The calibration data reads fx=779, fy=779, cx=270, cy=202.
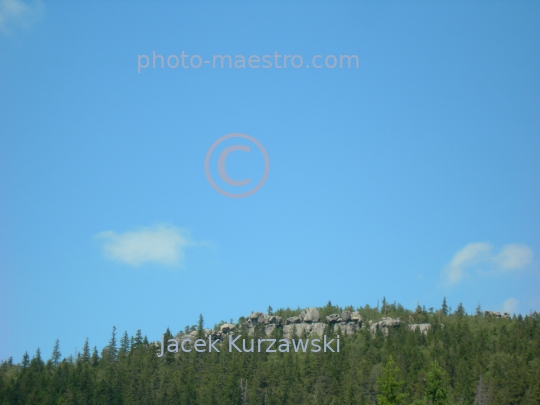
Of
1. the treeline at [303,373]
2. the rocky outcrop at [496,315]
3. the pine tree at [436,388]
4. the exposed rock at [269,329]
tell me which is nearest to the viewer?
the pine tree at [436,388]

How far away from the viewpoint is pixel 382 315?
188625 mm

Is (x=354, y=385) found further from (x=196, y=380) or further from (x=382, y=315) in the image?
(x=382, y=315)

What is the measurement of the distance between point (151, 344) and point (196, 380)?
77.7 feet

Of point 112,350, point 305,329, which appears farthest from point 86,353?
point 305,329

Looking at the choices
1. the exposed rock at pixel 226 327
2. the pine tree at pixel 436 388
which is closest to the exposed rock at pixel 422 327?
the exposed rock at pixel 226 327

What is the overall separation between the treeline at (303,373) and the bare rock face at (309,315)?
1278 inches

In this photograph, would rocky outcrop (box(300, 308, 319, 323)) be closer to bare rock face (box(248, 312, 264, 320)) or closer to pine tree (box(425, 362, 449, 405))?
bare rock face (box(248, 312, 264, 320))

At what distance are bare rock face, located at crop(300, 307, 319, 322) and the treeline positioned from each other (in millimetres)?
32465

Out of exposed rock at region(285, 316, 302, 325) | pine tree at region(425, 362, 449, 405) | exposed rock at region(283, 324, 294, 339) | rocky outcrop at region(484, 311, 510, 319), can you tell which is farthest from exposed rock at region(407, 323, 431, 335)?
pine tree at region(425, 362, 449, 405)

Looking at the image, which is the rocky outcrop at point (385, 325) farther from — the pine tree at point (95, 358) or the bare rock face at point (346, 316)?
the pine tree at point (95, 358)

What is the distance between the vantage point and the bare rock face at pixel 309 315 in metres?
187

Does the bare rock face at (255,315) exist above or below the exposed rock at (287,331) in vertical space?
above

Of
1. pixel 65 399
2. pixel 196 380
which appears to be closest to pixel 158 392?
pixel 196 380

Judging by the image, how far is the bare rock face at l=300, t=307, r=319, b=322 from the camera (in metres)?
187
